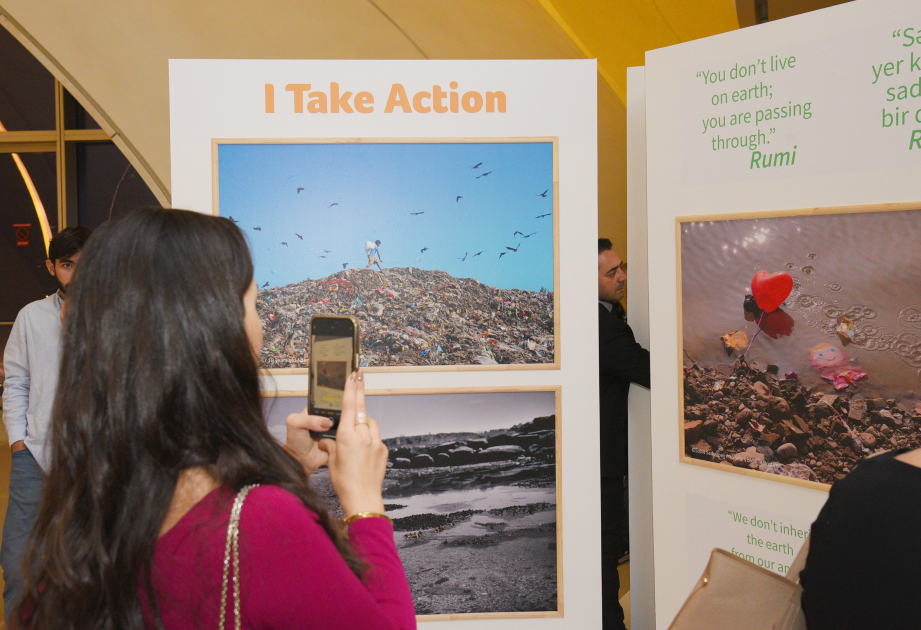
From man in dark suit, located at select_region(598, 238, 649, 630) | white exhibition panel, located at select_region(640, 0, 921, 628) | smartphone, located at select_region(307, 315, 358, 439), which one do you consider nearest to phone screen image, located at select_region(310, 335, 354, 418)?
smartphone, located at select_region(307, 315, 358, 439)

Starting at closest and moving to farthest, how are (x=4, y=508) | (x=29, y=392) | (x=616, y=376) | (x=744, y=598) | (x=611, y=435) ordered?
(x=744, y=598) → (x=616, y=376) → (x=29, y=392) → (x=611, y=435) → (x=4, y=508)

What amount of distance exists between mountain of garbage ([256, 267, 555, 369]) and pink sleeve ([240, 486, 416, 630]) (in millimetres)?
1487

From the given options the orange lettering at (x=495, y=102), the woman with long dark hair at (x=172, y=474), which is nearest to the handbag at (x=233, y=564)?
the woman with long dark hair at (x=172, y=474)

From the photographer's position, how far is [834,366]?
1.95 metres

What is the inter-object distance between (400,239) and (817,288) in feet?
4.68

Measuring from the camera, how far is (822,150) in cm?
201

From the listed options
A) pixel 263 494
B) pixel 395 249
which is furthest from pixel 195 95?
pixel 263 494

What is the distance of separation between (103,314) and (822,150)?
2.11 meters

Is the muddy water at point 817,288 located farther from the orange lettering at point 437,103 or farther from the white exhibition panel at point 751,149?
the orange lettering at point 437,103

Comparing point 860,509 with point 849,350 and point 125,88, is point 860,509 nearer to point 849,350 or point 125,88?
point 849,350

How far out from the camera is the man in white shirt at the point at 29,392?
9.52ft

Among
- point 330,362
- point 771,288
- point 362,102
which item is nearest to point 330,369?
point 330,362

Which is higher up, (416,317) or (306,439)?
(416,317)

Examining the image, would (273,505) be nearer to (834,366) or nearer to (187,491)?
(187,491)
